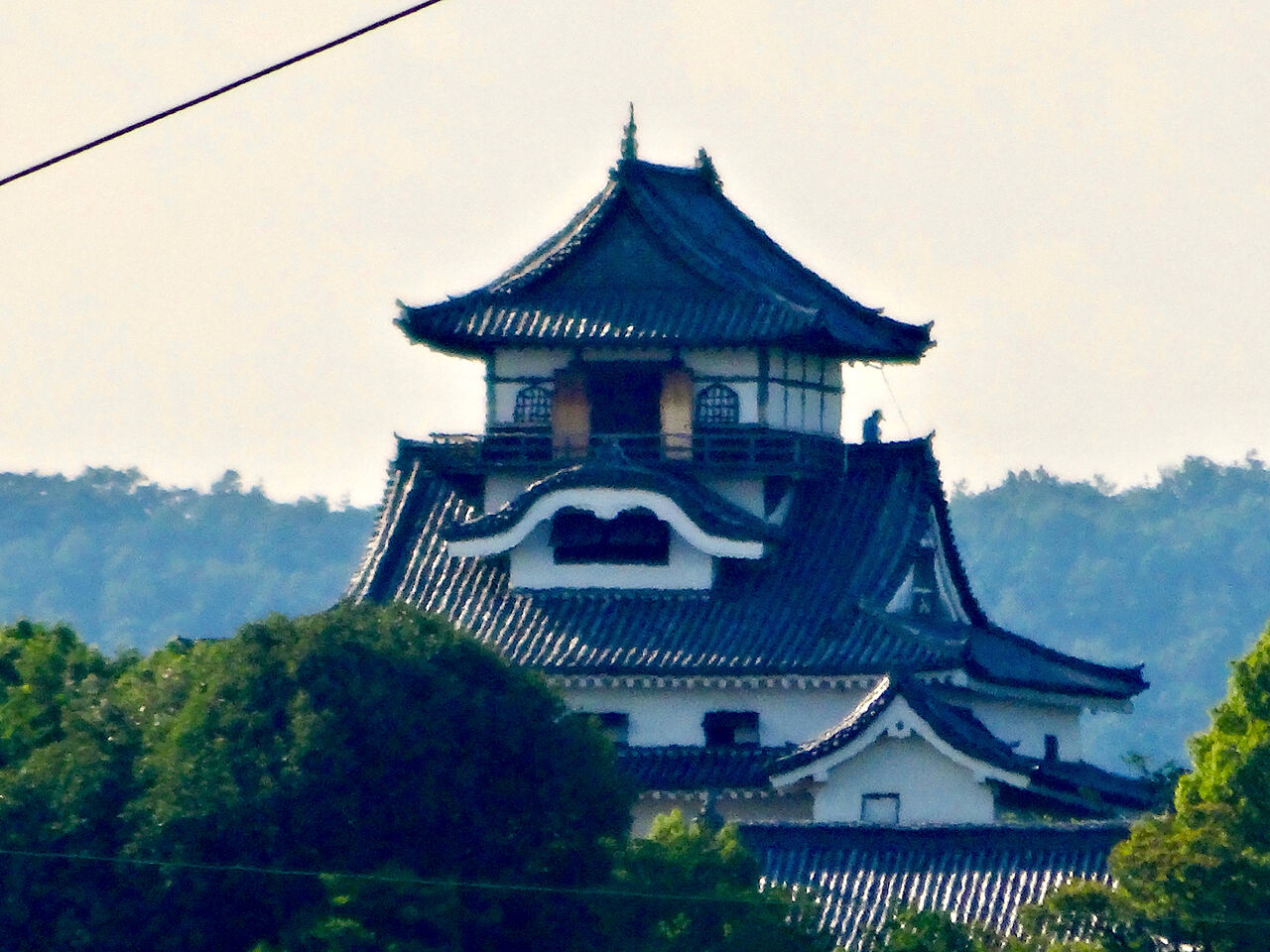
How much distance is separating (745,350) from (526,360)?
3.56m

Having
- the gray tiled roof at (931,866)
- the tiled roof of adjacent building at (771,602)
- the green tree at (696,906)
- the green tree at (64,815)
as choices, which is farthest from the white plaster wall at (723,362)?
the green tree at (696,906)

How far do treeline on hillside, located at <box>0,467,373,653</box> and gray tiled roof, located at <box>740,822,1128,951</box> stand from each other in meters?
105

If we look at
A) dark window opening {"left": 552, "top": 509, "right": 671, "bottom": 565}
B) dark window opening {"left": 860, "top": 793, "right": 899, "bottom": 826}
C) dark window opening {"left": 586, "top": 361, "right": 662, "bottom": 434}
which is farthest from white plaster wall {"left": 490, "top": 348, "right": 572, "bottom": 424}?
dark window opening {"left": 860, "top": 793, "right": 899, "bottom": 826}

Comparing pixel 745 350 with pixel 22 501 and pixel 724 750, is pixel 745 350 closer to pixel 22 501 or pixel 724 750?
pixel 724 750

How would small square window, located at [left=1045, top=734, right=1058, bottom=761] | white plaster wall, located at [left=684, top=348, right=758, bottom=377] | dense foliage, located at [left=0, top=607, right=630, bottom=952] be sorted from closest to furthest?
dense foliage, located at [left=0, top=607, right=630, bottom=952] < white plaster wall, located at [left=684, top=348, right=758, bottom=377] < small square window, located at [left=1045, top=734, right=1058, bottom=761]

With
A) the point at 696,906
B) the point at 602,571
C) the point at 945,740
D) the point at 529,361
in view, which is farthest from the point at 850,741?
the point at 696,906

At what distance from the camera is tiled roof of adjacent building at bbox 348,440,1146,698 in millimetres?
48375

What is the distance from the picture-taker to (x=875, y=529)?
165 feet

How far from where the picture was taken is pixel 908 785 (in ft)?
153

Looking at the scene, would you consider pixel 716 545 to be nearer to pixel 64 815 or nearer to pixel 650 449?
pixel 650 449

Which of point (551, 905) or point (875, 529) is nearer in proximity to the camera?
point (551, 905)

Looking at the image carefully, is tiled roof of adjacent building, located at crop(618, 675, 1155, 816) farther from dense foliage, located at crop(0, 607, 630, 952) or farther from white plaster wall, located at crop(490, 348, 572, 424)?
dense foliage, located at crop(0, 607, 630, 952)

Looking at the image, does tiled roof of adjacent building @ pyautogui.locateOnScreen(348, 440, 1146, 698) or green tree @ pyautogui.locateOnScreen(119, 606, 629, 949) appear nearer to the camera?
green tree @ pyautogui.locateOnScreen(119, 606, 629, 949)

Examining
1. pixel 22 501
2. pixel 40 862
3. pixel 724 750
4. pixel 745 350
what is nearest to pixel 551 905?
pixel 40 862
